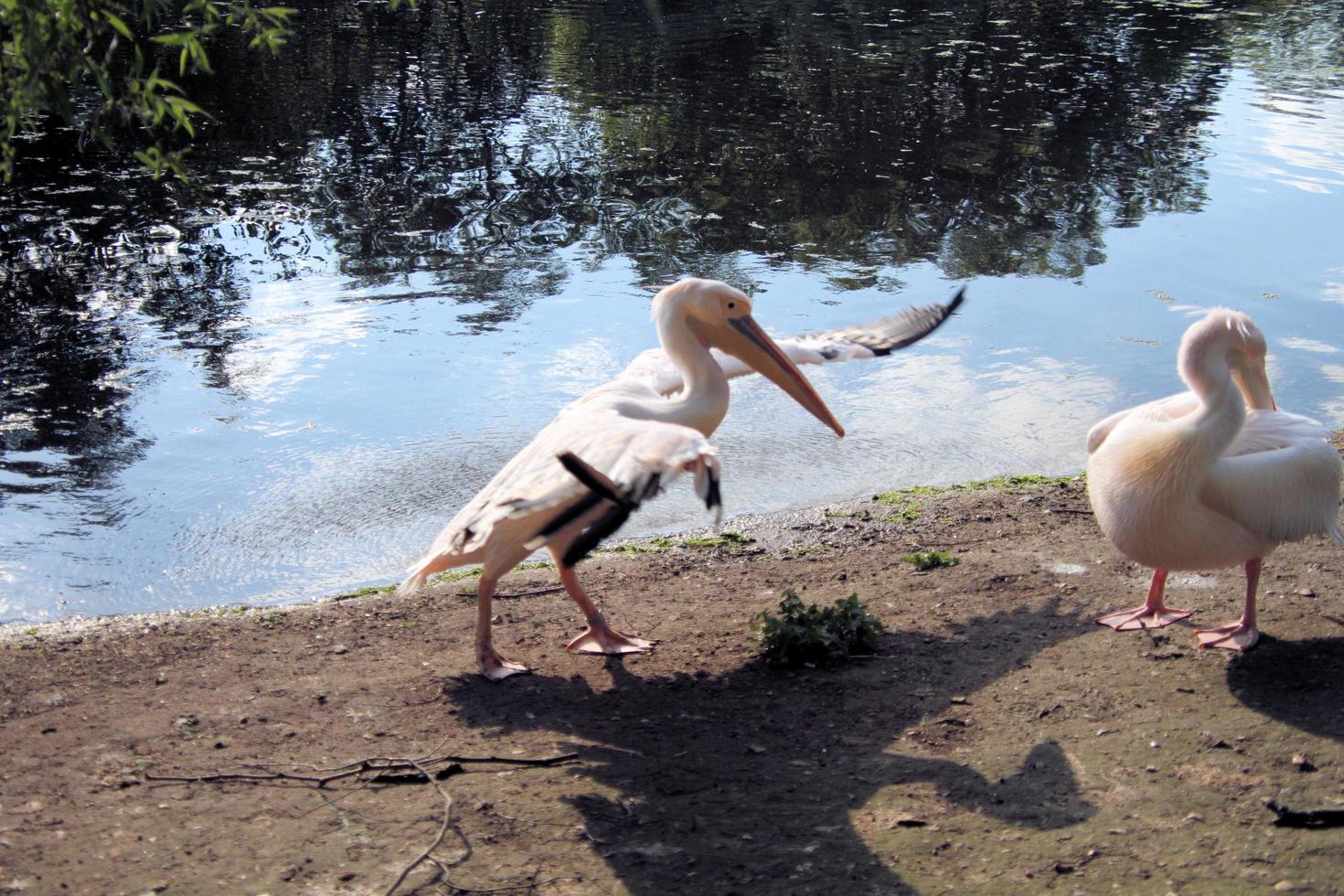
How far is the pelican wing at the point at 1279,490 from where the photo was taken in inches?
168

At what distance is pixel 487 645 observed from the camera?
4.55 metres

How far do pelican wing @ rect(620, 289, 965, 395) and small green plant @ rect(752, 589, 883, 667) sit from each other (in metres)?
1.24

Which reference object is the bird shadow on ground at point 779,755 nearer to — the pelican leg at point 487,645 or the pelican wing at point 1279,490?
the pelican leg at point 487,645

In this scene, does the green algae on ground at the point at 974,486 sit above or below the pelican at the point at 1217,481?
below

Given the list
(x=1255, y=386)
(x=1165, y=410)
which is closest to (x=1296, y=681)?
(x=1165, y=410)

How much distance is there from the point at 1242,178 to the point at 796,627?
10.1 metres

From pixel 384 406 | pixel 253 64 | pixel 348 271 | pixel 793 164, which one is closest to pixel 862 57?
pixel 793 164

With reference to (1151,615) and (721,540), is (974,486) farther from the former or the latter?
(1151,615)

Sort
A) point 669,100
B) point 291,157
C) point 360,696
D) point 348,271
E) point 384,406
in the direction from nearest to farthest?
point 360,696
point 384,406
point 348,271
point 291,157
point 669,100

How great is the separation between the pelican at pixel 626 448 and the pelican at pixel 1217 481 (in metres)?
1.36

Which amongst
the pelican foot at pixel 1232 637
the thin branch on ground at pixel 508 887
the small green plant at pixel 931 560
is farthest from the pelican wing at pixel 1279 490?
the thin branch on ground at pixel 508 887

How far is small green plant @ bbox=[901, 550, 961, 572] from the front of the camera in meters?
5.53

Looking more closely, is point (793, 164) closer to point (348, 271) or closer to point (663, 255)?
point (663, 255)

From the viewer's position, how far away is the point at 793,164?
12539mm
